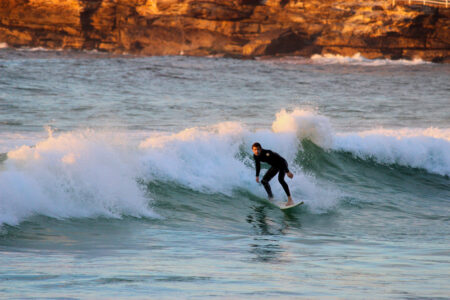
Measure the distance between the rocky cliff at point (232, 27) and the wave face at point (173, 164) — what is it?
5527cm

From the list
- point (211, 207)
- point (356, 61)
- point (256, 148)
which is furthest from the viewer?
point (356, 61)

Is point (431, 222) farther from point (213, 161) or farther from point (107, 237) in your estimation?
point (107, 237)

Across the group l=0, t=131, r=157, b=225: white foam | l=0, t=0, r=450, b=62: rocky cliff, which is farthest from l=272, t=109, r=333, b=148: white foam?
l=0, t=0, r=450, b=62: rocky cliff

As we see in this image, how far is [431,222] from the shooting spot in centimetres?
1247

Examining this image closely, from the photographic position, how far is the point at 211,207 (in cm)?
1295

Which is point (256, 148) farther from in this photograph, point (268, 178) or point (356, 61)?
point (356, 61)

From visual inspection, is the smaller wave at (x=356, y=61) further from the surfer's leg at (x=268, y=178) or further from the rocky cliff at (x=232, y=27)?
the surfer's leg at (x=268, y=178)

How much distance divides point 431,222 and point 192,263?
6.33 meters

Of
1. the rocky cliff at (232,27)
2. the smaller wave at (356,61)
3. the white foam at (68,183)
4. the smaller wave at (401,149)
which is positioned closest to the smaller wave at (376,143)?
the smaller wave at (401,149)

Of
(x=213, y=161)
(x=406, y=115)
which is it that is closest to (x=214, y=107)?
(x=406, y=115)

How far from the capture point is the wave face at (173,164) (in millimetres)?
10656

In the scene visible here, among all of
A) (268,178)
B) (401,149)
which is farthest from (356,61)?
(268,178)

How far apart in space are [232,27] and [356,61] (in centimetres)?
1850

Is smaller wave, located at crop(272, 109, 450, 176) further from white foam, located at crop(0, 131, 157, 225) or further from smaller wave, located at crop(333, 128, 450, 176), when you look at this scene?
white foam, located at crop(0, 131, 157, 225)
